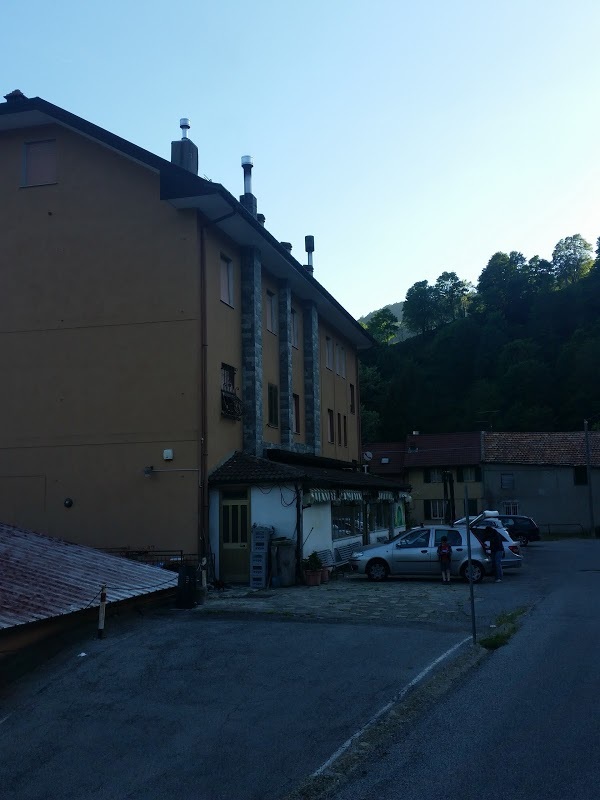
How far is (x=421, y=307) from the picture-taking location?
132250mm

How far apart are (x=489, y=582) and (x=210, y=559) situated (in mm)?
7740

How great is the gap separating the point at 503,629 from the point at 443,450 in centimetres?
5337

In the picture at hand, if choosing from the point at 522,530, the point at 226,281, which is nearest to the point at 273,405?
the point at 226,281

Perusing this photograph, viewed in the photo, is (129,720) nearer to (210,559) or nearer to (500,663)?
(500,663)

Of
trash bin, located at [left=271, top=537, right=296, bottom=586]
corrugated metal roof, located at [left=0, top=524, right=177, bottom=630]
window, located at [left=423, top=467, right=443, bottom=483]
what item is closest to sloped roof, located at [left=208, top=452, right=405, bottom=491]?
trash bin, located at [left=271, top=537, right=296, bottom=586]

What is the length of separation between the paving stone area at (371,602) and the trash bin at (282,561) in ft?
1.84

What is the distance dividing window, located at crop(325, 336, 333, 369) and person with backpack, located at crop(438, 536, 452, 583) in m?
15.4

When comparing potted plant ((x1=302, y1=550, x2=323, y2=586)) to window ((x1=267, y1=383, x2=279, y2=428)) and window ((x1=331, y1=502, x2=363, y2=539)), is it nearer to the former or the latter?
window ((x1=331, y1=502, x2=363, y2=539))

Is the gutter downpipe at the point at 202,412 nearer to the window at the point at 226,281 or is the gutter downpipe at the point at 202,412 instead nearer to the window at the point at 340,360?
the window at the point at 226,281

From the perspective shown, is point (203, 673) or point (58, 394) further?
point (58, 394)

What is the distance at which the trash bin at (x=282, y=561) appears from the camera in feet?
66.7

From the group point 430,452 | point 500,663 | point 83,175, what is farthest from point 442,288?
point 500,663

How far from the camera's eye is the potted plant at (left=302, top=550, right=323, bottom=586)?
20.6 meters

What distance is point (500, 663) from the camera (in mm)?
10477
